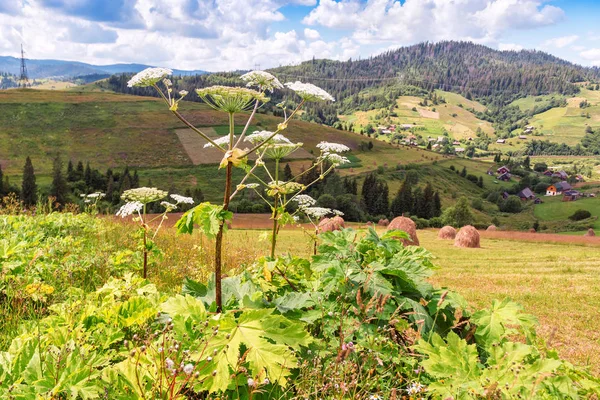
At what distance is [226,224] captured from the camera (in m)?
3.58

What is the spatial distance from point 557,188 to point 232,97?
577 ft

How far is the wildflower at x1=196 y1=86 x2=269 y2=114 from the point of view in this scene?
11.7 ft

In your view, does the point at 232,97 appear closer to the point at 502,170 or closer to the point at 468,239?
the point at 468,239

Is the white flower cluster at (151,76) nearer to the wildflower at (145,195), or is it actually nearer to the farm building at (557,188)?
the wildflower at (145,195)

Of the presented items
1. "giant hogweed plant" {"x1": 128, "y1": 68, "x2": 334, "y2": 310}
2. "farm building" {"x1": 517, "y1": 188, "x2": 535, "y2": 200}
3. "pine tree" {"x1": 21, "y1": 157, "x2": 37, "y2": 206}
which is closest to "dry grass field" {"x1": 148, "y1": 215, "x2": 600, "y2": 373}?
"giant hogweed plant" {"x1": 128, "y1": 68, "x2": 334, "y2": 310}

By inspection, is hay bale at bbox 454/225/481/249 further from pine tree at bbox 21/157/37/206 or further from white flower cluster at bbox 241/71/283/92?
pine tree at bbox 21/157/37/206

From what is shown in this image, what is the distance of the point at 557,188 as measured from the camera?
147 meters

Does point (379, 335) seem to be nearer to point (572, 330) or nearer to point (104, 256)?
point (104, 256)

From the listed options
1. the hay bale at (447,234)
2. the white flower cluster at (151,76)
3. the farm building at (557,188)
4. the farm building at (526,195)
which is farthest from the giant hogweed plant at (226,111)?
the farm building at (557,188)

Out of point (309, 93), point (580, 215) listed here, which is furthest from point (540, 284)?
point (580, 215)

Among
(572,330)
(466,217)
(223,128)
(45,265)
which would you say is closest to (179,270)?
(45,265)

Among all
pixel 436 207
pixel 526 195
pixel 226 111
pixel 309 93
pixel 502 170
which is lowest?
pixel 526 195

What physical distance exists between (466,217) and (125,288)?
3217 inches

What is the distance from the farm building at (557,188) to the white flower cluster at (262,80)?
551 ft
